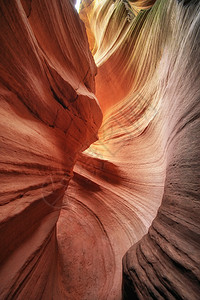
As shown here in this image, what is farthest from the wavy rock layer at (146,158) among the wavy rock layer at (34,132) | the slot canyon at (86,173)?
the wavy rock layer at (34,132)

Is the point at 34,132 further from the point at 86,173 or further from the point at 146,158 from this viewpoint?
the point at 146,158

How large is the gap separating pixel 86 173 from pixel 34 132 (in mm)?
2386

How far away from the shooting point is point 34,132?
1.64 meters

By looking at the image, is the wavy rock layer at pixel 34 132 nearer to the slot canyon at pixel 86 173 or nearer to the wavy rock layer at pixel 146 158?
the slot canyon at pixel 86 173

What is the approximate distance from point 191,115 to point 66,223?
3172 mm

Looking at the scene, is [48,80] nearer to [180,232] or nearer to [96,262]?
[180,232]

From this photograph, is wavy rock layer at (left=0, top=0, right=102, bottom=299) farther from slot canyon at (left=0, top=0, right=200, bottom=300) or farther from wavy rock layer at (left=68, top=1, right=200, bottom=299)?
wavy rock layer at (left=68, top=1, right=200, bottom=299)

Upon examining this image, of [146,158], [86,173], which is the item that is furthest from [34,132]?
[146,158]

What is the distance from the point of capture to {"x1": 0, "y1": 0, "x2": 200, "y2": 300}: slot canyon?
43.8 inches

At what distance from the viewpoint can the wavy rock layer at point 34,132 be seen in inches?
45.6

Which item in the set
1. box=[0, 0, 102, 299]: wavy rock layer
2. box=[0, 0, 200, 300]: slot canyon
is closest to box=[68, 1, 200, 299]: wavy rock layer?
box=[0, 0, 200, 300]: slot canyon

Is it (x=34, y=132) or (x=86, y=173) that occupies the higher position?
(x=34, y=132)

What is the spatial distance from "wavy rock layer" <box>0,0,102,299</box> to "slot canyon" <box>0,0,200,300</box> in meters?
0.01

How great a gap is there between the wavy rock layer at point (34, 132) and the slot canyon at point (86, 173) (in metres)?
0.01
